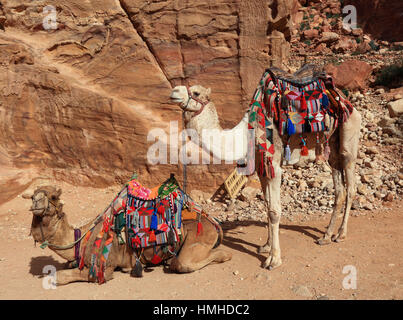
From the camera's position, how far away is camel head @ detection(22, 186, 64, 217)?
3.60m

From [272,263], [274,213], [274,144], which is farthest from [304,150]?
[272,263]

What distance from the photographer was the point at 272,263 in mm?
4254

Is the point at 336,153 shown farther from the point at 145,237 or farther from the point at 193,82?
the point at 193,82

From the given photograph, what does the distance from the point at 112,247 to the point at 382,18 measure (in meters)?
27.0

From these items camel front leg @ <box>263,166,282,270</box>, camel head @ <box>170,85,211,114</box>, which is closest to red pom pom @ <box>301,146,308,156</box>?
camel front leg @ <box>263,166,282,270</box>

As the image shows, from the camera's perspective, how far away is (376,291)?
3.58 m

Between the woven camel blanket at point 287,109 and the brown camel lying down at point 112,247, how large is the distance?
44.9 inches

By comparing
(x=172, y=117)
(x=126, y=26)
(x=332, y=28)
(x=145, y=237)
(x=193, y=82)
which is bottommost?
(x=145, y=237)

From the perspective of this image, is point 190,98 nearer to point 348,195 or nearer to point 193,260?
point 193,260

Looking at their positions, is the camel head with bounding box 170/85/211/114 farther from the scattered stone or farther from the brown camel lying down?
the scattered stone

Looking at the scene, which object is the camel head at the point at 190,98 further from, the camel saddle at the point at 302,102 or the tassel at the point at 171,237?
the tassel at the point at 171,237

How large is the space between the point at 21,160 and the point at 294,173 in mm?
6325

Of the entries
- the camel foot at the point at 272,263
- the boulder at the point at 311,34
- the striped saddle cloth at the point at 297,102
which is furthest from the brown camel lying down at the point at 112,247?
the boulder at the point at 311,34

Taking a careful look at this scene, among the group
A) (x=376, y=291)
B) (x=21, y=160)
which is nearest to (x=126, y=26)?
(x=21, y=160)
